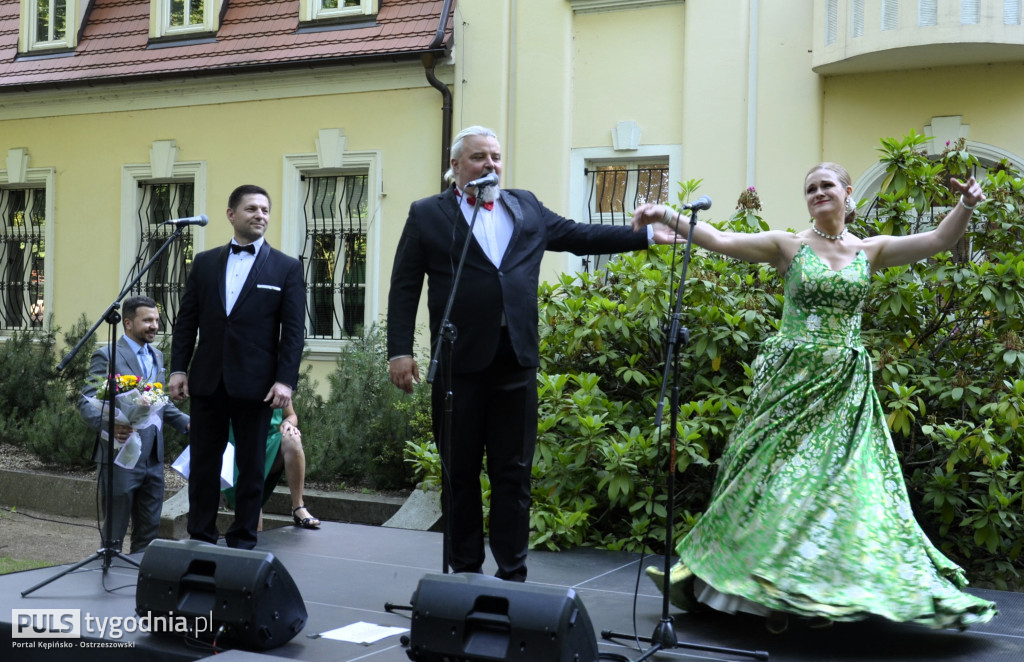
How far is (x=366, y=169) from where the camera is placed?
13.3m

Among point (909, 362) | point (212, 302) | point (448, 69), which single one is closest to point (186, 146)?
point (448, 69)

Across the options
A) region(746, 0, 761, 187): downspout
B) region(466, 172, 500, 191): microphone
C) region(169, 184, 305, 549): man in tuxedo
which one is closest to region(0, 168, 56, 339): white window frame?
region(746, 0, 761, 187): downspout

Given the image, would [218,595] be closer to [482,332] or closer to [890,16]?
[482,332]

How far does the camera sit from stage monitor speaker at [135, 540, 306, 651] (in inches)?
167

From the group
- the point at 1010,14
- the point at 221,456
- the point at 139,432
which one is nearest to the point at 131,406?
the point at 139,432

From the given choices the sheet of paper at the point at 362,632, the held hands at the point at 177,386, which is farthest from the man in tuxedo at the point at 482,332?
the held hands at the point at 177,386

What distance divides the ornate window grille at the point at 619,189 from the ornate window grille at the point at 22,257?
8290 millimetres

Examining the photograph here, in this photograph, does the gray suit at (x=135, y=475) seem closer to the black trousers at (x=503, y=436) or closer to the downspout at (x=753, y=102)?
the black trousers at (x=503, y=436)

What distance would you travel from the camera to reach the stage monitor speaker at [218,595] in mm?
4254

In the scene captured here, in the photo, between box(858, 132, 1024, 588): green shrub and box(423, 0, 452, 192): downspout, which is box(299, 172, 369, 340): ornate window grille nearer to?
box(423, 0, 452, 192): downspout

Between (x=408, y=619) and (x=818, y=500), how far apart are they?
1.91 m

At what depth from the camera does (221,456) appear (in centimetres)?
608

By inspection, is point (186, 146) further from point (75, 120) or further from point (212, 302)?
point (212, 302)

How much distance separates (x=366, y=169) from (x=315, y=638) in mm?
9277
